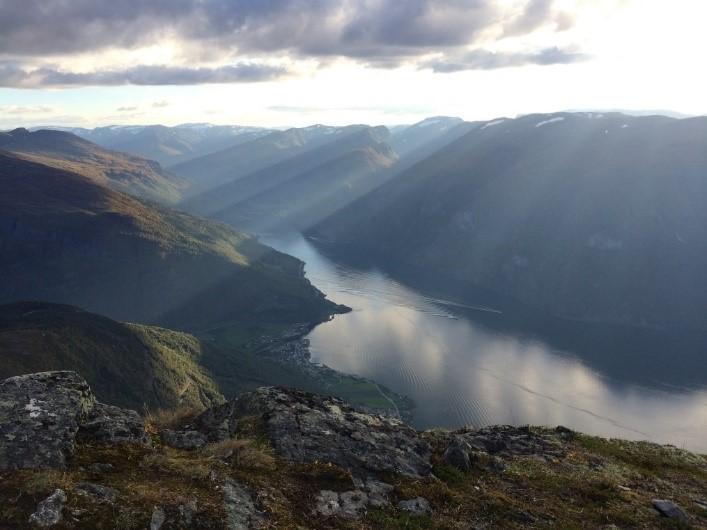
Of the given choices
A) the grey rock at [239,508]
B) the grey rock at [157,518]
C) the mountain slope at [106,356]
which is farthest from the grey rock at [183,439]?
the mountain slope at [106,356]

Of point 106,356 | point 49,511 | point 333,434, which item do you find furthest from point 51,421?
point 106,356

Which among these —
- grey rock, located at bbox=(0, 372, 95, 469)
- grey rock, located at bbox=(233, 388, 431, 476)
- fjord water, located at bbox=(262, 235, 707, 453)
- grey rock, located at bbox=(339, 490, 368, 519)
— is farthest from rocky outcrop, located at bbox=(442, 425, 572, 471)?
fjord water, located at bbox=(262, 235, 707, 453)

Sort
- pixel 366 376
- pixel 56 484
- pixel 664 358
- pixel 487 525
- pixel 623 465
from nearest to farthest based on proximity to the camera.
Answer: pixel 56 484 < pixel 487 525 < pixel 623 465 < pixel 366 376 < pixel 664 358

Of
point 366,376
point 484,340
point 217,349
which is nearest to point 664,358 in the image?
point 484,340

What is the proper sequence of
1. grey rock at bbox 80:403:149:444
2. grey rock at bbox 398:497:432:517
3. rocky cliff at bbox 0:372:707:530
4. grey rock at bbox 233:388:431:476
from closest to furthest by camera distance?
1. rocky cliff at bbox 0:372:707:530
2. grey rock at bbox 398:497:432:517
3. grey rock at bbox 80:403:149:444
4. grey rock at bbox 233:388:431:476

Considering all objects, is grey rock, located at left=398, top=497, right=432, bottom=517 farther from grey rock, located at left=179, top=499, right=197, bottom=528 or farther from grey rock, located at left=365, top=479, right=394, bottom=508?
grey rock, located at left=179, top=499, right=197, bottom=528

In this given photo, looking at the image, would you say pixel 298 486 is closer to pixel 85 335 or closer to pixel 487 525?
pixel 487 525

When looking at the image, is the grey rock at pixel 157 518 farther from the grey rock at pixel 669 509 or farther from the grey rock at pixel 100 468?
the grey rock at pixel 669 509
